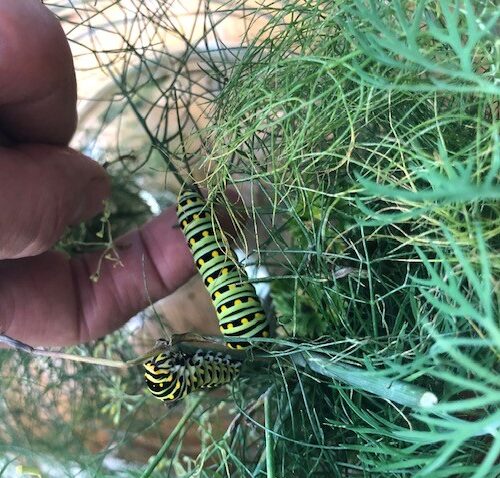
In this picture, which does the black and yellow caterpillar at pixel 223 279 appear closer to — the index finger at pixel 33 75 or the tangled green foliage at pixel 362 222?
the tangled green foliage at pixel 362 222

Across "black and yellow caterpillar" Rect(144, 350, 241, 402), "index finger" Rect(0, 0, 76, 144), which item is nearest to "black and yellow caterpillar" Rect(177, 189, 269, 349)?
"black and yellow caterpillar" Rect(144, 350, 241, 402)

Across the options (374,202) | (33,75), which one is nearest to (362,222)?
(374,202)

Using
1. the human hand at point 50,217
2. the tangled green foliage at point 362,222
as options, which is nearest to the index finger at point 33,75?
the human hand at point 50,217

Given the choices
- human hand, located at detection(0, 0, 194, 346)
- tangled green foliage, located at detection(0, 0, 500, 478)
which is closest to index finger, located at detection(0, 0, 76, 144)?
human hand, located at detection(0, 0, 194, 346)

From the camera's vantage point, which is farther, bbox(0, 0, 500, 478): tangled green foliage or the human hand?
the human hand

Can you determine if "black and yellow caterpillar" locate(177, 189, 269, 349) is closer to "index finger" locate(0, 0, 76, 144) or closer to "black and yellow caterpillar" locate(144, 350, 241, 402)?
"black and yellow caterpillar" locate(144, 350, 241, 402)

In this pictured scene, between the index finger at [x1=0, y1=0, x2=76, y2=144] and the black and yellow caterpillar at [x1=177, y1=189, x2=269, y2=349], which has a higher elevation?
the index finger at [x1=0, y1=0, x2=76, y2=144]

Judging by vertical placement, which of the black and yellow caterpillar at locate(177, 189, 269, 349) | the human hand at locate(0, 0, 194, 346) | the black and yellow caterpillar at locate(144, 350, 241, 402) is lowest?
the black and yellow caterpillar at locate(144, 350, 241, 402)

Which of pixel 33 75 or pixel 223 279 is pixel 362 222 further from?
pixel 33 75
